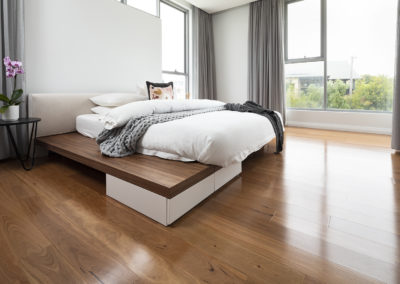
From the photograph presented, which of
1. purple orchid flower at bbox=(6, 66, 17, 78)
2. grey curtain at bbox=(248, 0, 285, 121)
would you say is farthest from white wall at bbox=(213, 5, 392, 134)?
purple orchid flower at bbox=(6, 66, 17, 78)

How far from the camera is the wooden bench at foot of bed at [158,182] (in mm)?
1260

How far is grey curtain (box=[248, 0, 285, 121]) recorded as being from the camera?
14.6 ft

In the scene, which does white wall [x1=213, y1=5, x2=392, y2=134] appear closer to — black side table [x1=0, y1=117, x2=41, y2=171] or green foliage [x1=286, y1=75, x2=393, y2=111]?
green foliage [x1=286, y1=75, x2=393, y2=111]

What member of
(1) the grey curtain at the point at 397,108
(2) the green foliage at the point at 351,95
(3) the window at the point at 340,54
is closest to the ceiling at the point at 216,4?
(3) the window at the point at 340,54

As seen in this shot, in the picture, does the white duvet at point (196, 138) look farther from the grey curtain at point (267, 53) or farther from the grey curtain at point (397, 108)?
the grey curtain at point (267, 53)

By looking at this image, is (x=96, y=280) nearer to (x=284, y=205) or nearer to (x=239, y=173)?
(x=284, y=205)

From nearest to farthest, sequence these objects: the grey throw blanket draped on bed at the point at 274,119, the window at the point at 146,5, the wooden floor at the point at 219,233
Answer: the wooden floor at the point at 219,233, the grey throw blanket draped on bed at the point at 274,119, the window at the point at 146,5

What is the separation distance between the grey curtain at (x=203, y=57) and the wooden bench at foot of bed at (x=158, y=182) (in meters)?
3.57

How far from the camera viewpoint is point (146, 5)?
4020 millimetres

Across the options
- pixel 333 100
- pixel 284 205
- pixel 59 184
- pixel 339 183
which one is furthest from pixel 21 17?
pixel 333 100

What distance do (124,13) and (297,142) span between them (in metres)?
3.03

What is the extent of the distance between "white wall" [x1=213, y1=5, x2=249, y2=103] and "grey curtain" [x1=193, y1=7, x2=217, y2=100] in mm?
160

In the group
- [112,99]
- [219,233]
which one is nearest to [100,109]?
[112,99]

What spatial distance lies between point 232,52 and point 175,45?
50.6 inches
